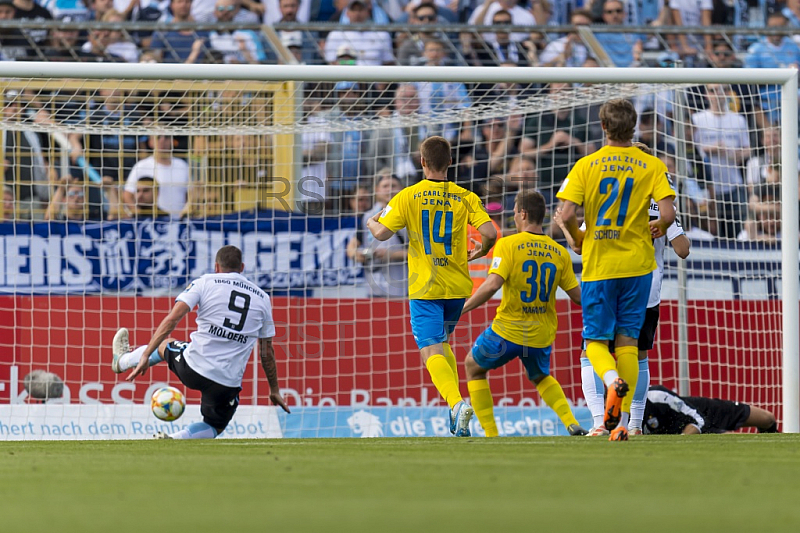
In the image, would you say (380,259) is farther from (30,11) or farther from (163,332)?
(30,11)

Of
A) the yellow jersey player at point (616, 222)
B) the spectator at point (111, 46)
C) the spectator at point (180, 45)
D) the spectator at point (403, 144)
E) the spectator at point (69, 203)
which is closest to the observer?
the yellow jersey player at point (616, 222)

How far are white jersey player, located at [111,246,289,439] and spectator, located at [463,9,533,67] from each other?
570cm

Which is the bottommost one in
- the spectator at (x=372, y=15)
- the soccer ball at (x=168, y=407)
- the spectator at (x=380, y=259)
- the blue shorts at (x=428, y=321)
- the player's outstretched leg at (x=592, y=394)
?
the soccer ball at (x=168, y=407)

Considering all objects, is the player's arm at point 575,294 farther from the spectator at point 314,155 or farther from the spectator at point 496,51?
the spectator at point 496,51

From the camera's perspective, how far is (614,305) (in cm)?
605

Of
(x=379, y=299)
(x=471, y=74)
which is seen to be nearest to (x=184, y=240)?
(x=379, y=299)

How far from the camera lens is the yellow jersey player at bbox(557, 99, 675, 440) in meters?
5.99

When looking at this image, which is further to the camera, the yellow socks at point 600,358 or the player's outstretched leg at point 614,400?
the yellow socks at point 600,358

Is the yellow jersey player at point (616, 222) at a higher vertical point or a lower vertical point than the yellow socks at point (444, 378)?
higher

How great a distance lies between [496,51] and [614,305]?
7.40 meters

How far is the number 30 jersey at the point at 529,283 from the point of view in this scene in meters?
7.55

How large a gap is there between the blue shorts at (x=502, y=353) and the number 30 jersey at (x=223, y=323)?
148cm

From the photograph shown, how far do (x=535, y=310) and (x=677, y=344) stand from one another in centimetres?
282

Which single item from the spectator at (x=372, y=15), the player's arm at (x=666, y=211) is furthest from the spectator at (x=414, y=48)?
the player's arm at (x=666, y=211)
